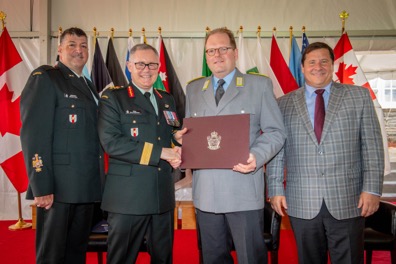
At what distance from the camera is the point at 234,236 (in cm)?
181

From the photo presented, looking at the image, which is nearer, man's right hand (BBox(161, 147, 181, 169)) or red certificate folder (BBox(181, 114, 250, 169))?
red certificate folder (BBox(181, 114, 250, 169))

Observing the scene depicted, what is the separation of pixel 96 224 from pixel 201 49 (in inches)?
123

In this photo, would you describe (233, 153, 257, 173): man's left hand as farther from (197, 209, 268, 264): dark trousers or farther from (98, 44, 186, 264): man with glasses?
(98, 44, 186, 264): man with glasses

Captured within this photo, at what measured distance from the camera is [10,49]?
175 inches

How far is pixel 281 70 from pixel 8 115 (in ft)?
12.0

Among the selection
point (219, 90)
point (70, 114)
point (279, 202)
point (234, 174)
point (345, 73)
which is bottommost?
point (279, 202)

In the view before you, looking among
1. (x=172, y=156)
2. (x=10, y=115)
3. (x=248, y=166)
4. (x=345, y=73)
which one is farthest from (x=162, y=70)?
(x=248, y=166)

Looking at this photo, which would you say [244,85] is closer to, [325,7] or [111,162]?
[111,162]

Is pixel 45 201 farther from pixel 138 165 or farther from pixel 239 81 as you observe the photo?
pixel 239 81

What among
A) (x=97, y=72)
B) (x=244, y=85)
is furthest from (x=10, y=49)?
(x=244, y=85)

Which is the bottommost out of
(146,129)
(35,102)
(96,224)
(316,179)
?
(96,224)

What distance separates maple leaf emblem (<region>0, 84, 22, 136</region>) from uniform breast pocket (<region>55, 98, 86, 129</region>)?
2.76 meters

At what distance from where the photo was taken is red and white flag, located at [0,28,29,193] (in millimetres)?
4337

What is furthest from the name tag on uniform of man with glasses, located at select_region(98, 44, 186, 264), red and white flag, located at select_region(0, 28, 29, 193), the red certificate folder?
red and white flag, located at select_region(0, 28, 29, 193)
